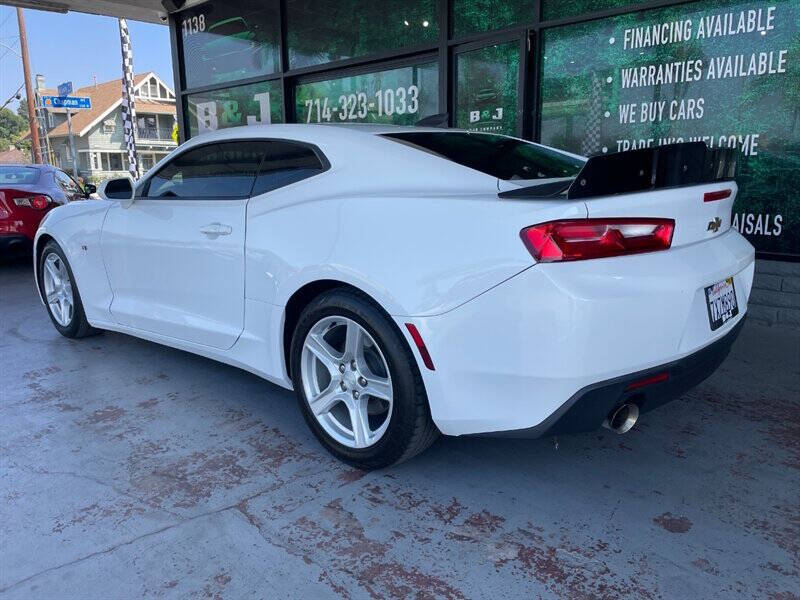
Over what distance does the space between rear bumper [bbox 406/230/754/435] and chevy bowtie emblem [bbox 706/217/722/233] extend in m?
0.15

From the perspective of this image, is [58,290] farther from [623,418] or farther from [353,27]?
[353,27]

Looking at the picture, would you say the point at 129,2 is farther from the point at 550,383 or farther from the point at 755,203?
the point at 550,383

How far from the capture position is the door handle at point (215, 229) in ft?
10.5

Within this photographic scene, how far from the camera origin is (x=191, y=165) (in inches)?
146

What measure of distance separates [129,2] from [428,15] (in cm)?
537

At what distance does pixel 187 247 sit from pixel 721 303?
2.58m

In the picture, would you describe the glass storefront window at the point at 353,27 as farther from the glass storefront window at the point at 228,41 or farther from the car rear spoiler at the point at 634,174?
the car rear spoiler at the point at 634,174

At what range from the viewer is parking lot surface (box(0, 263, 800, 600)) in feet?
6.82

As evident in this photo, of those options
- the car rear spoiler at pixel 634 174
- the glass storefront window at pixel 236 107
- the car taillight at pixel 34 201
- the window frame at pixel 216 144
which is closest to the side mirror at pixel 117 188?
the window frame at pixel 216 144

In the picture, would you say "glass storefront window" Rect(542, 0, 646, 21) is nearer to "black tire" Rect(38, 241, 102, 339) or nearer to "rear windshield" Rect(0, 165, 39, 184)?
"black tire" Rect(38, 241, 102, 339)

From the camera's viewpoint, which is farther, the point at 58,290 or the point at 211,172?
the point at 58,290

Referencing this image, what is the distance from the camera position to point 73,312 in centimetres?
468

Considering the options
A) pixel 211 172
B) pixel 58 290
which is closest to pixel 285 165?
pixel 211 172

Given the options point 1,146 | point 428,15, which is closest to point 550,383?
point 428,15
